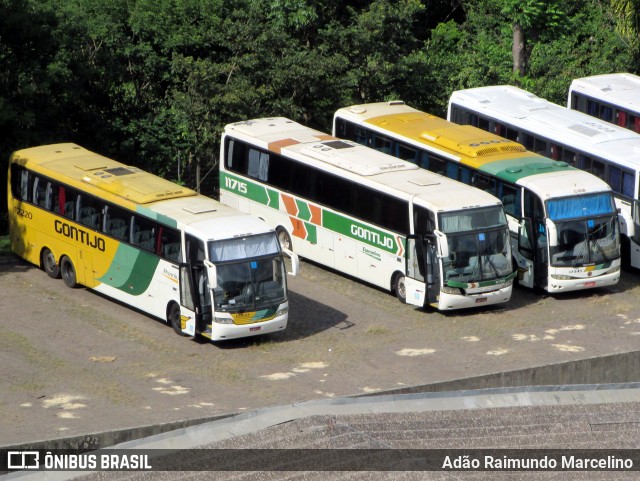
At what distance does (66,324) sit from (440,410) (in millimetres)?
8713

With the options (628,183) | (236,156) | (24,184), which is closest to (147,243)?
(24,184)

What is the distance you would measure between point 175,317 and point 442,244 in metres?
5.43

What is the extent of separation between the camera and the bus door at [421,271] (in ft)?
91.1

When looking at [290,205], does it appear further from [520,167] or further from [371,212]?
[520,167]

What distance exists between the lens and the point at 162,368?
2520 cm

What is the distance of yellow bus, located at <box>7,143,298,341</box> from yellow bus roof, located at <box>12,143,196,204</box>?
2 centimetres

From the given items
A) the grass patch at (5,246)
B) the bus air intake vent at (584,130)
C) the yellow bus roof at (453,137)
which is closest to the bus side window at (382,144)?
the yellow bus roof at (453,137)

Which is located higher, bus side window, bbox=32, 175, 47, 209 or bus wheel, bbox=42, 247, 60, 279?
bus side window, bbox=32, 175, 47, 209

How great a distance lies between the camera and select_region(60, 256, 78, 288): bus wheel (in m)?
29.1

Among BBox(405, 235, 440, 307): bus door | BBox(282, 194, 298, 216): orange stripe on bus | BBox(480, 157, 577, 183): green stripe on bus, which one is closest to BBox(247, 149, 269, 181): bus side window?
BBox(282, 194, 298, 216): orange stripe on bus

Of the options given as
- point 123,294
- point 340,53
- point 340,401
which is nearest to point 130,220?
point 123,294

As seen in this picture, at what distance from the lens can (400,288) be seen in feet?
95.1

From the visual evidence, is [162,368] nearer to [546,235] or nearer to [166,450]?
[166,450]

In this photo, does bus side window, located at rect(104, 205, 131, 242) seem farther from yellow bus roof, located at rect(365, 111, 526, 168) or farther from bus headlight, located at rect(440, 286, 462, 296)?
yellow bus roof, located at rect(365, 111, 526, 168)
